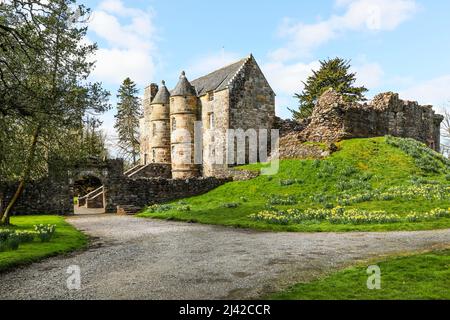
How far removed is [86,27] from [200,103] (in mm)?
24163

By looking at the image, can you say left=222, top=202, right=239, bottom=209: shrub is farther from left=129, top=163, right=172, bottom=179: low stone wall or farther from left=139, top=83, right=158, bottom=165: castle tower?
left=139, top=83, right=158, bottom=165: castle tower

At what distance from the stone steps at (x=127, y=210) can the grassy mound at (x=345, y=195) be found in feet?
7.43

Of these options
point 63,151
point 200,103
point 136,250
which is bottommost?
point 136,250

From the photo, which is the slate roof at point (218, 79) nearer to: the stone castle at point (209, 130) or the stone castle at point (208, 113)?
the stone castle at point (208, 113)

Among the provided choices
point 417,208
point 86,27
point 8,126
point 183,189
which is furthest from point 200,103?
point 8,126

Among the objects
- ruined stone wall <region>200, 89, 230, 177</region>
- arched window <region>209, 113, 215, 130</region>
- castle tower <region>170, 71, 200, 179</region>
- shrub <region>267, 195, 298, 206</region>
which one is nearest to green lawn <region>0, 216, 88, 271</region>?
shrub <region>267, 195, 298, 206</region>

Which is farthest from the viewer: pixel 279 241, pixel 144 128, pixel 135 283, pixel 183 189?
pixel 144 128

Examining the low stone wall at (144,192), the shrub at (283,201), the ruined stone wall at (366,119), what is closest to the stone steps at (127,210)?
the low stone wall at (144,192)

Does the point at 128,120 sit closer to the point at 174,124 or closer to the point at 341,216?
the point at 174,124

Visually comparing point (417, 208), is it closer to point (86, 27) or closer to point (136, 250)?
point (136, 250)

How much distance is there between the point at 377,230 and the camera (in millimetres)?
14492

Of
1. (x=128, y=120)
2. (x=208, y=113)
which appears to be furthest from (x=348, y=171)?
(x=128, y=120)

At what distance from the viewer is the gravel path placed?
25.0ft

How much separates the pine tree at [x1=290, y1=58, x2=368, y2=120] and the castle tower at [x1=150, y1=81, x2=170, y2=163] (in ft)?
68.6
